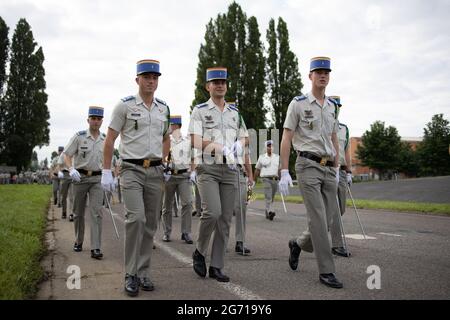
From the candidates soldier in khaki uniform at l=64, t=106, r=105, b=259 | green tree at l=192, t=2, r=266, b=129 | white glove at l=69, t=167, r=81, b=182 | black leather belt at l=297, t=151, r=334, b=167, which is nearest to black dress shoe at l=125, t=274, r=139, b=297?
black leather belt at l=297, t=151, r=334, b=167

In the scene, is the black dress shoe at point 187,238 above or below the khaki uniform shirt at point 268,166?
below

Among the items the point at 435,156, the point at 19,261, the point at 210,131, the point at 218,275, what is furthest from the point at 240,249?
the point at 435,156

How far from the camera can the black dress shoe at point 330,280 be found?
4.88 m

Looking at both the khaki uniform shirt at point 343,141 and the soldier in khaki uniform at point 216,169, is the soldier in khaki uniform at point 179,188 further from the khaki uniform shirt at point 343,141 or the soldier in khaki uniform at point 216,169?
the soldier in khaki uniform at point 216,169

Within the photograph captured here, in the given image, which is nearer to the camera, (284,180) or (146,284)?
(146,284)

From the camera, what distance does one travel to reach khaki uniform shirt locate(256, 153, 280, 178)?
13.0 metres

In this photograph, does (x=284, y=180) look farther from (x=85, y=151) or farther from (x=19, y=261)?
(x=85, y=151)

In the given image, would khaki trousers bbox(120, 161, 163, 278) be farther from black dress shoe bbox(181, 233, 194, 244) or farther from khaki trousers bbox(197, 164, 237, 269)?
black dress shoe bbox(181, 233, 194, 244)

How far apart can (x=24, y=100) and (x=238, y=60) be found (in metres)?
30.6

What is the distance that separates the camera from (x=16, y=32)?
61.1 meters

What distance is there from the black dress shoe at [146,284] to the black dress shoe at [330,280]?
1902 mm

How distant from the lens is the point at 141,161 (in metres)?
5.11

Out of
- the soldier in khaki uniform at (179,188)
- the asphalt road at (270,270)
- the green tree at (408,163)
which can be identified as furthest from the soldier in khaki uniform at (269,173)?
the green tree at (408,163)

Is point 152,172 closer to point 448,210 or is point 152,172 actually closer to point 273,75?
point 448,210
